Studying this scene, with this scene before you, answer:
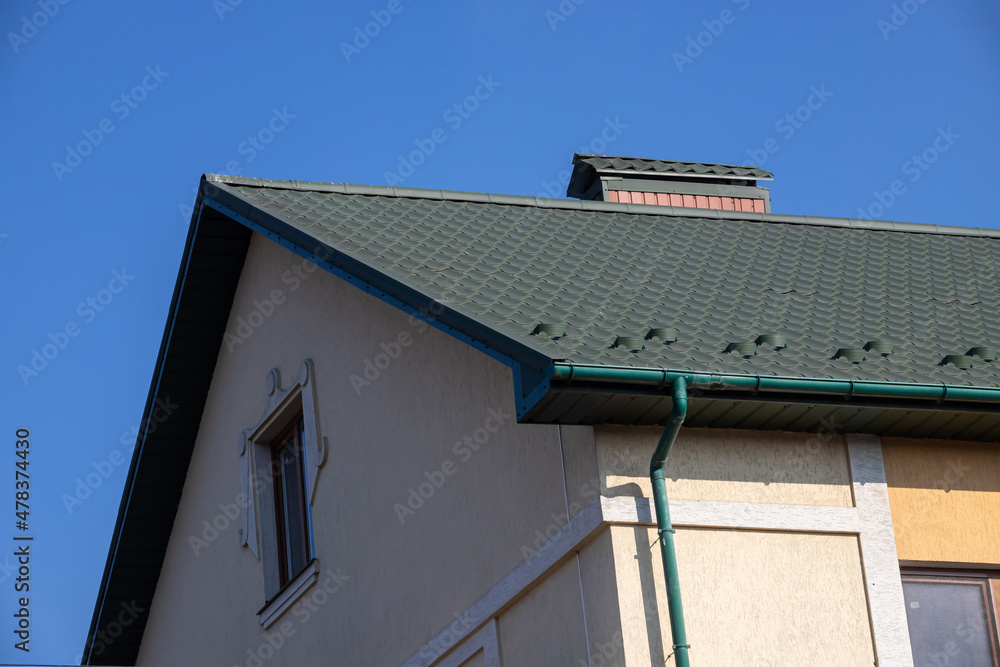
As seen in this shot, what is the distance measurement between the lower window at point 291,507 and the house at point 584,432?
0.03 metres

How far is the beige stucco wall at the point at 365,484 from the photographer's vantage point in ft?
29.5

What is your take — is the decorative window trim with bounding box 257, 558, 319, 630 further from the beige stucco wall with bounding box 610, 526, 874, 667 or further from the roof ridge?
the beige stucco wall with bounding box 610, 526, 874, 667

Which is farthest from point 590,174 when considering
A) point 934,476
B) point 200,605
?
point 934,476

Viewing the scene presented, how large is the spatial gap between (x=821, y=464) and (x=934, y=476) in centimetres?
87

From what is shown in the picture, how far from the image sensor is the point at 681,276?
34.0 feet

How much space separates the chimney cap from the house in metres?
2.42

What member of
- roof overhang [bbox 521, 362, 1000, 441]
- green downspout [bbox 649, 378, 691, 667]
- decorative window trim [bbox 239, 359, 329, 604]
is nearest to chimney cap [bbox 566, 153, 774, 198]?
decorative window trim [bbox 239, 359, 329, 604]

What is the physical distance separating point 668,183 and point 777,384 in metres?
8.07

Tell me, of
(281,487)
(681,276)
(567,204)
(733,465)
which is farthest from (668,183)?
(733,465)

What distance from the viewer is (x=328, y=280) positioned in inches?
470

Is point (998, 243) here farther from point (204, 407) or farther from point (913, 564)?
point (204, 407)

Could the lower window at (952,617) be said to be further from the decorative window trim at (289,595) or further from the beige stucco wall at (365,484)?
the decorative window trim at (289,595)

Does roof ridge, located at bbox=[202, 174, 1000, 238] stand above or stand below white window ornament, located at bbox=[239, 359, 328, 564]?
above

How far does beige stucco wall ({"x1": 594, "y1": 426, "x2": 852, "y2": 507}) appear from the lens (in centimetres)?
792
